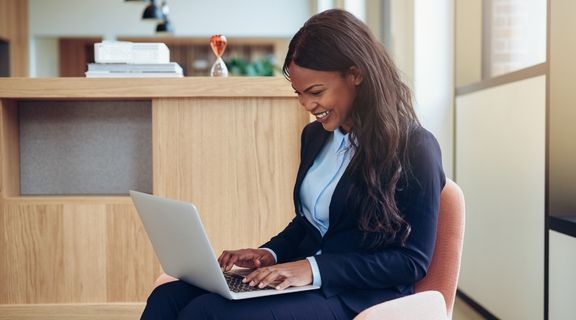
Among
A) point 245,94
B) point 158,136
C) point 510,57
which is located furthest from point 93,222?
point 510,57

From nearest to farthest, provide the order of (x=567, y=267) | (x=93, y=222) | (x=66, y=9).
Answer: (x=567, y=267)
(x=93, y=222)
(x=66, y=9)

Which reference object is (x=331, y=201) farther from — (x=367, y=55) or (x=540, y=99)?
(x=540, y=99)

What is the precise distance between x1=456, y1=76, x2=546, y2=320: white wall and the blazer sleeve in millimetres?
1122

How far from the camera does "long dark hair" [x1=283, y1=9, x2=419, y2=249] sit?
4.98 ft

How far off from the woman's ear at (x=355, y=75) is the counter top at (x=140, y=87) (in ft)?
3.73

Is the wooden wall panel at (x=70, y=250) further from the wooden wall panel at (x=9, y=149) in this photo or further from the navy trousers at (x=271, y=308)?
the navy trousers at (x=271, y=308)

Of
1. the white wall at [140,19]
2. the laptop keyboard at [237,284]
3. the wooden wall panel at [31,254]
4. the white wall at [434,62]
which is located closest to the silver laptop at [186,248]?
the laptop keyboard at [237,284]

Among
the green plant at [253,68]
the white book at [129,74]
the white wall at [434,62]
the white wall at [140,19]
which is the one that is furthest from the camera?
the white wall at [140,19]

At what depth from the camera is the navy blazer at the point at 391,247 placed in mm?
1496

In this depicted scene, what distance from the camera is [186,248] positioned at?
149cm

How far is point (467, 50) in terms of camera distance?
339 cm

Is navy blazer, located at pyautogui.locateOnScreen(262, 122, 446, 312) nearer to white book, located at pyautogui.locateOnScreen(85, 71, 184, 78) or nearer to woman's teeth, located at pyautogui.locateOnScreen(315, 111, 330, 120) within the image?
woman's teeth, located at pyautogui.locateOnScreen(315, 111, 330, 120)

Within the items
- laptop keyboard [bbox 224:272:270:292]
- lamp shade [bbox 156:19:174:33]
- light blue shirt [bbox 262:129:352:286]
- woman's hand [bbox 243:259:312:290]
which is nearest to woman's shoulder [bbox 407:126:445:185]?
light blue shirt [bbox 262:129:352:286]

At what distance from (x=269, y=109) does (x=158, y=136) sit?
415 millimetres
